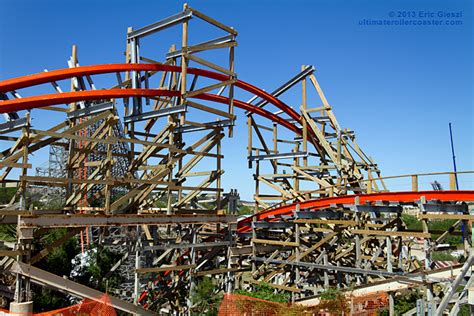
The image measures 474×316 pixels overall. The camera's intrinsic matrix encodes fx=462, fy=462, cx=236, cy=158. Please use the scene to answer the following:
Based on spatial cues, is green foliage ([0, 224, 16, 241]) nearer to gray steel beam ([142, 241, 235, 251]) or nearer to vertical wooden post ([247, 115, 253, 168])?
gray steel beam ([142, 241, 235, 251])

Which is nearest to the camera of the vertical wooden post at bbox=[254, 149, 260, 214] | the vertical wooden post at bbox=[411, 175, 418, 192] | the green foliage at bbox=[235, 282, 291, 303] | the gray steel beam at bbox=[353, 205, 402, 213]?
the vertical wooden post at bbox=[411, 175, 418, 192]

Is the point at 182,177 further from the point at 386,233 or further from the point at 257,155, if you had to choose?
the point at 386,233

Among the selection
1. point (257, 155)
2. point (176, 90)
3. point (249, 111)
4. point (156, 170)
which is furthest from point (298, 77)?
point (156, 170)

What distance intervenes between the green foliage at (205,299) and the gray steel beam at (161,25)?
770 centimetres

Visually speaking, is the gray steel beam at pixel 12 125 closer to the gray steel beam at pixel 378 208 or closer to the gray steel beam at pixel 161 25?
the gray steel beam at pixel 161 25

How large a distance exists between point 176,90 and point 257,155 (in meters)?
5.19

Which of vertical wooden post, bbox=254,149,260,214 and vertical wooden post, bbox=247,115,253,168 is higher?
vertical wooden post, bbox=247,115,253,168

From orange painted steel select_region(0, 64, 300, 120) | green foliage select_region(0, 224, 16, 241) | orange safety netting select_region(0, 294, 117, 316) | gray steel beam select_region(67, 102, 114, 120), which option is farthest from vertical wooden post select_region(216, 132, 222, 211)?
green foliage select_region(0, 224, 16, 241)

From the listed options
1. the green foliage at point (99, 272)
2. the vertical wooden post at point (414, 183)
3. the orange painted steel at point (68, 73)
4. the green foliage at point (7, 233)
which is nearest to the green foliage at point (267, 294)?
the green foliage at point (99, 272)

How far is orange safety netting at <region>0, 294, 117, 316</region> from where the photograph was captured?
9.37 metres

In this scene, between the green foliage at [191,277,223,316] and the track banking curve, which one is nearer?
the track banking curve

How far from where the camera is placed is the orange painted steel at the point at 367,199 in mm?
12117

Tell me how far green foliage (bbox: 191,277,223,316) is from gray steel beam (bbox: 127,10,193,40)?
7704 mm

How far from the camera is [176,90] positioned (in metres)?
14.6
